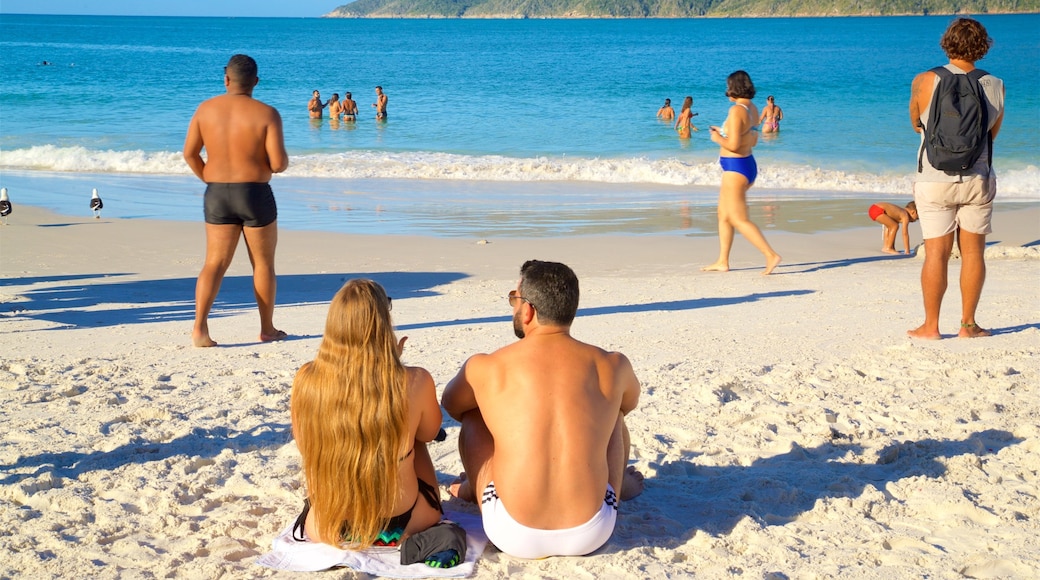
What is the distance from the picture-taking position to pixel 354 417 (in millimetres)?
3072

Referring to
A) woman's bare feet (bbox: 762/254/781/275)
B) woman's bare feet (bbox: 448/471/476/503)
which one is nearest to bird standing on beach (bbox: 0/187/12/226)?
woman's bare feet (bbox: 762/254/781/275)

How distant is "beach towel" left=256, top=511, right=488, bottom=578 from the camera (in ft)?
10.3

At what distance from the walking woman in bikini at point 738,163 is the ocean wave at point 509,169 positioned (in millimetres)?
7487

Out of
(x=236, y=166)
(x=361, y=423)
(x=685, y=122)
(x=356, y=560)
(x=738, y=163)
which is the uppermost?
(x=685, y=122)

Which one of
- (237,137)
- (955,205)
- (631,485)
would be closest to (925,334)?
(955,205)

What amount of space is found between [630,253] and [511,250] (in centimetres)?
118

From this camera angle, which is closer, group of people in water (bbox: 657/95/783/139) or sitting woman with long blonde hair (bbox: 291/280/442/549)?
sitting woman with long blonde hair (bbox: 291/280/442/549)

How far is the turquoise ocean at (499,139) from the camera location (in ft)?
42.9

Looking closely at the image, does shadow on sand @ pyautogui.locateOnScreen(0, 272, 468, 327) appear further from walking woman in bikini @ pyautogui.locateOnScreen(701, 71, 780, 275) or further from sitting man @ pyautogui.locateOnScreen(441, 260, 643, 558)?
sitting man @ pyautogui.locateOnScreen(441, 260, 643, 558)

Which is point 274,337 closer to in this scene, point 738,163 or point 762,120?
point 738,163

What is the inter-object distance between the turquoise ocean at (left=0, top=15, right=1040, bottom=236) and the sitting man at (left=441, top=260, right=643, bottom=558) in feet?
25.2

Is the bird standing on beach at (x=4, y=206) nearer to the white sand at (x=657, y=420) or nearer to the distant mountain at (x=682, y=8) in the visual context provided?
the white sand at (x=657, y=420)

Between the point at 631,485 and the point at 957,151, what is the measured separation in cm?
298

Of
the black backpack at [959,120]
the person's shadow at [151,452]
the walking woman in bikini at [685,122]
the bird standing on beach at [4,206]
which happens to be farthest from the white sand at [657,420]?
the walking woman in bikini at [685,122]
